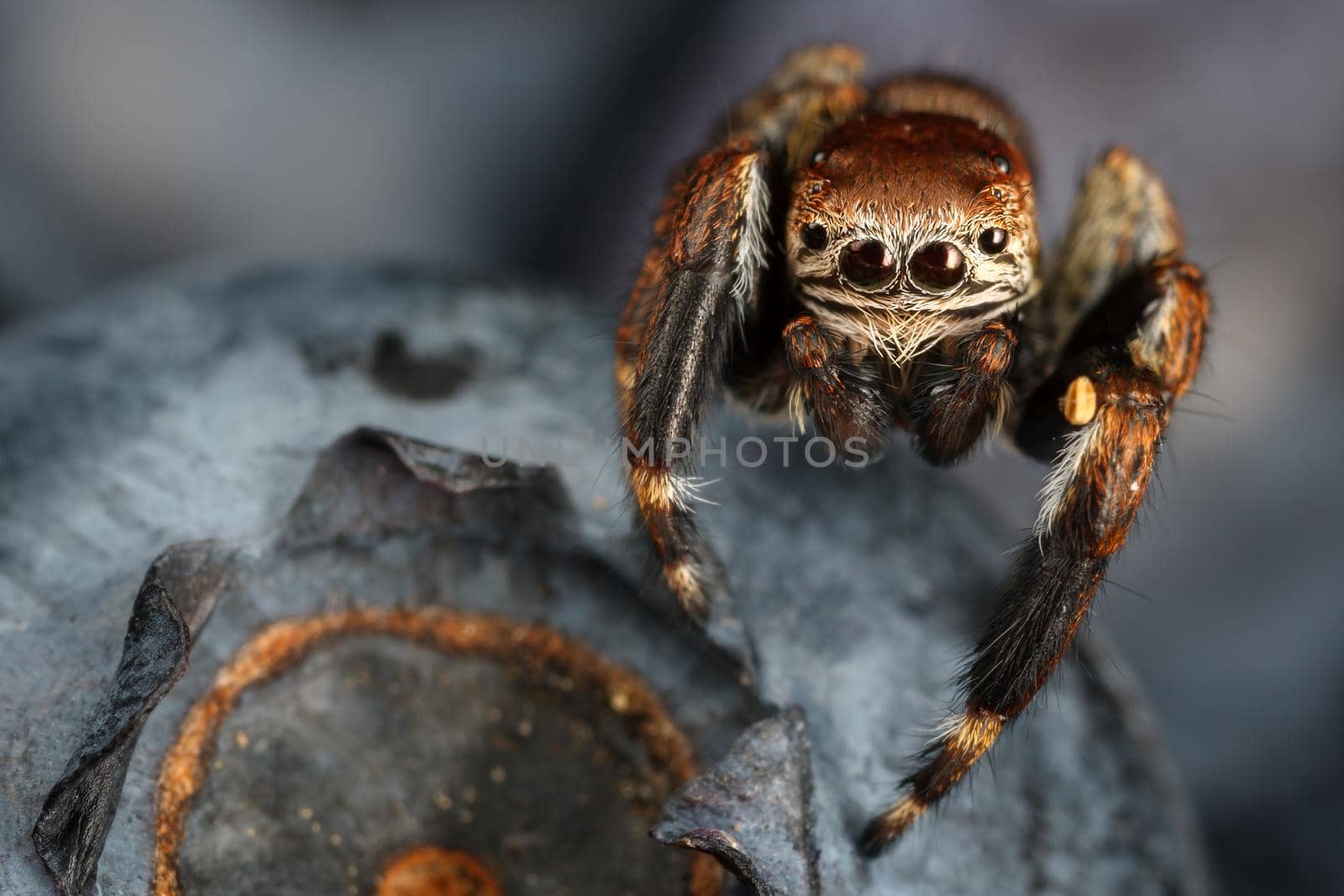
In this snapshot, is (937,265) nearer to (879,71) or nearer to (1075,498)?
(1075,498)

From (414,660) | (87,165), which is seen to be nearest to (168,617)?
(414,660)

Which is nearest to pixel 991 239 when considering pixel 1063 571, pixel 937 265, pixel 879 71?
pixel 937 265

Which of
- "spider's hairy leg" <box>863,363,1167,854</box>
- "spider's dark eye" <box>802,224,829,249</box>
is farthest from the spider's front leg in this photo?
"spider's dark eye" <box>802,224,829,249</box>

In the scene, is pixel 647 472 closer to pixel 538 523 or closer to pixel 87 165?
pixel 538 523

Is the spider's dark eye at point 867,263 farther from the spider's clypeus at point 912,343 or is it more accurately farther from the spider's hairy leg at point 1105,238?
the spider's hairy leg at point 1105,238

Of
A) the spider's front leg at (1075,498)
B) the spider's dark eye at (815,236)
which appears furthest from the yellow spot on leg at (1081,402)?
the spider's dark eye at (815,236)

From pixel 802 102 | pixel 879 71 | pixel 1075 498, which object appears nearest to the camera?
pixel 1075 498
